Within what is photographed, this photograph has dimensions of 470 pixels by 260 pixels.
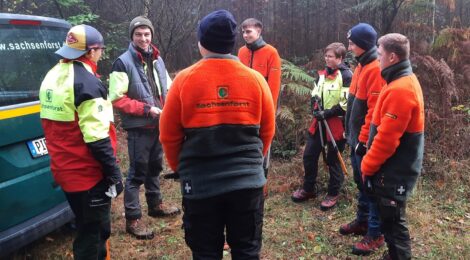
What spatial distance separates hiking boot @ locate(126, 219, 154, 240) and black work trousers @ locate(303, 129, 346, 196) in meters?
2.10

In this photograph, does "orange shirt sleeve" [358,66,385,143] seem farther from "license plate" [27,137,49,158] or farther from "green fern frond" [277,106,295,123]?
"license plate" [27,137,49,158]

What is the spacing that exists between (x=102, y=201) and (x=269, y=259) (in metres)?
1.77

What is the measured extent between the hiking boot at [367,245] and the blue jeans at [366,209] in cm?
5

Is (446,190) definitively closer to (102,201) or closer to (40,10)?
(102,201)

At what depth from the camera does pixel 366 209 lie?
423cm

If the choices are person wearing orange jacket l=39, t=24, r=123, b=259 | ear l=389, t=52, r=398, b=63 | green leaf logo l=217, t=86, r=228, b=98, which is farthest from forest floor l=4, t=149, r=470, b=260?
green leaf logo l=217, t=86, r=228, b=98

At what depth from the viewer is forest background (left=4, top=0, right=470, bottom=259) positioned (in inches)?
163

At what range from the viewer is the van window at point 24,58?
3299 mm

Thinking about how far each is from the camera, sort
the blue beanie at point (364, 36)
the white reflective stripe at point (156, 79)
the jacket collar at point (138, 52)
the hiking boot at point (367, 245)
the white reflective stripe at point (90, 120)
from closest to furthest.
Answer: the white reflective stripe at point (90, 120) → the blue beanie at point (364, 36) → the hiking boot at point (367, 245) → the jacket collar at point (138, 52) → the white reflective stripe at point (156, 79)

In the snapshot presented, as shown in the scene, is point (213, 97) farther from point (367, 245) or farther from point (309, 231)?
point (309, 231)

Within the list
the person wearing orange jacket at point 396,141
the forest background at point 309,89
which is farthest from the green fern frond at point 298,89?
the person wearing orange jacket at point 396,141

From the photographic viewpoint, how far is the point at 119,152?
7.05 metres

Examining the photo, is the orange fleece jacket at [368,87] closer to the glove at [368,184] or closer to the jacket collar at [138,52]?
the glove at [368,184]

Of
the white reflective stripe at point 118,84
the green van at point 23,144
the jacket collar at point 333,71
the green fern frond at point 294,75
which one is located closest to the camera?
the green van at point 23,144
